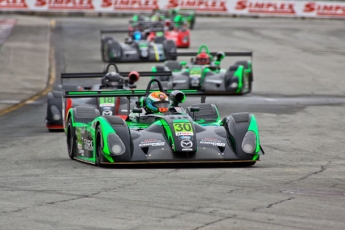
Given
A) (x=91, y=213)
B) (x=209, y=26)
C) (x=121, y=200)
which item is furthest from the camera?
(x=209, y=26)

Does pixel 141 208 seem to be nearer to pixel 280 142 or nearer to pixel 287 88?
pixel 280 142

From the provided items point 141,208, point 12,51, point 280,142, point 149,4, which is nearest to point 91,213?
point 141,208

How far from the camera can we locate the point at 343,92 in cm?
2791

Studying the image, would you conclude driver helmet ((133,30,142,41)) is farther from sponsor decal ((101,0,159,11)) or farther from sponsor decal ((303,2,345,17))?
sponsor decal ((303,2,345,17))

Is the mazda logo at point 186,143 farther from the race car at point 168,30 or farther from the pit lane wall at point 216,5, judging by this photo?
the pit lane wall at point 216,5

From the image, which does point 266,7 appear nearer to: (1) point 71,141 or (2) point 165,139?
(1) point 71,141

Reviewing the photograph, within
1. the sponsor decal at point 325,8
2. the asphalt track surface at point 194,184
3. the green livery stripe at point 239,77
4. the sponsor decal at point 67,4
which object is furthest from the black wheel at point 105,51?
the sponsor decal at point 325,8

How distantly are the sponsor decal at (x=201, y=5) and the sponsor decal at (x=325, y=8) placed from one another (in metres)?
5.91

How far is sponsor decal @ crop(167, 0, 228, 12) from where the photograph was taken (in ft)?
209

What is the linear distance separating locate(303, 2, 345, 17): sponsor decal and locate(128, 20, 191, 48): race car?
66.9 feet

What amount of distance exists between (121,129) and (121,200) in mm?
2996

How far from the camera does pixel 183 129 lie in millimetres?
12531

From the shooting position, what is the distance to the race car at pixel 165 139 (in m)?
12.4

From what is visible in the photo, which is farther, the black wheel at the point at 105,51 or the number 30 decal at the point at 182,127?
the black wheel at the point at 105,51
